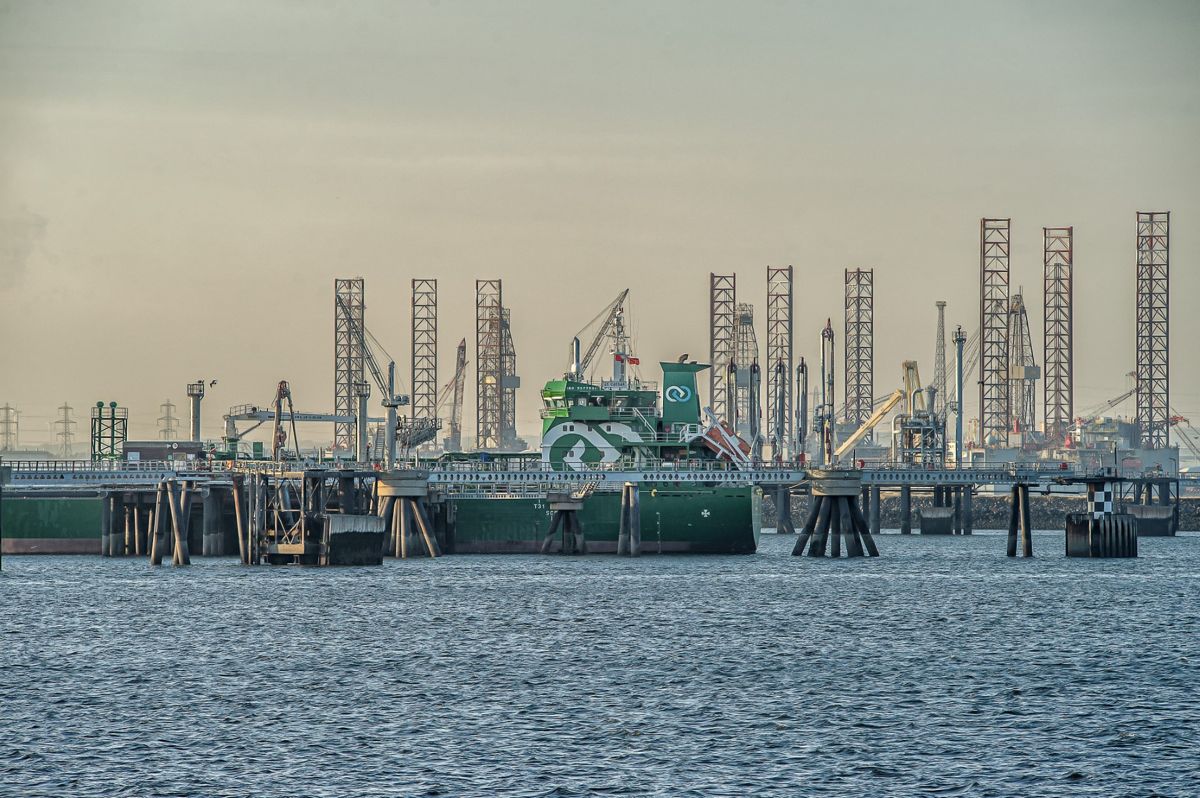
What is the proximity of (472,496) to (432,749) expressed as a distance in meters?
78.4

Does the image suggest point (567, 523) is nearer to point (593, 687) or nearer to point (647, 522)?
point (647, 522)

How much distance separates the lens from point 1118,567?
405 ft

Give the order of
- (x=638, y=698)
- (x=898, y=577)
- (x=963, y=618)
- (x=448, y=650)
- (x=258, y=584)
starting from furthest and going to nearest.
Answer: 1. (x=898, y=577)
2. (x=258, y=584)
3. (x=963, y=618)
4. (x=448, y=650)
5. (x=638, y=698)

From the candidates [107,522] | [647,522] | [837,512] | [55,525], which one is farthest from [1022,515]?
[55,525]

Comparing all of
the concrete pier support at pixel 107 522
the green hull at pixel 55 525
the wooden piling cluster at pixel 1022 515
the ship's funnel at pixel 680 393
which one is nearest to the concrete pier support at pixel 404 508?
the concrete pier support at pixel 107 522

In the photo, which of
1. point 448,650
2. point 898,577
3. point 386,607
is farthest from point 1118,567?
point 448,650

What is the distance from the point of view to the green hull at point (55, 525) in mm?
136375

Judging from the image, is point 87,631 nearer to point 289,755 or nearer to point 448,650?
point 448,650

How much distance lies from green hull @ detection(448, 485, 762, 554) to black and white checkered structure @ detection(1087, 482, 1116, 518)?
23557 mm

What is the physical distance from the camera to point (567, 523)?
126562 millimetres

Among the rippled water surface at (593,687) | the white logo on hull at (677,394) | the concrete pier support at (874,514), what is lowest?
the rippled water surface at (593,687)

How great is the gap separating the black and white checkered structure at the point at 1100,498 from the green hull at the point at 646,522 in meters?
23.6

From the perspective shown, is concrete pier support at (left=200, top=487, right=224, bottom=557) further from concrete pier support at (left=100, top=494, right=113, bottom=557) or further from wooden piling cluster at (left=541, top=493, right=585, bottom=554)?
wooden piling cluster at (left=541, top=493, right=585, bottom=554)

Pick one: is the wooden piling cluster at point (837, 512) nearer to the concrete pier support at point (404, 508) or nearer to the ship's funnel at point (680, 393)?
the ship's funnel at point (680, 393)
